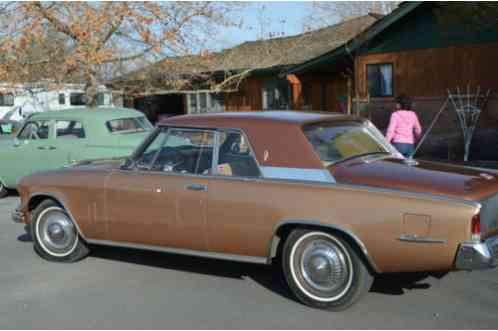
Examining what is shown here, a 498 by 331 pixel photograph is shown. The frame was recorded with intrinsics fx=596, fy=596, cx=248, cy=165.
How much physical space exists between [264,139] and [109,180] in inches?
67.4

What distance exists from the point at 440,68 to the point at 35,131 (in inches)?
400

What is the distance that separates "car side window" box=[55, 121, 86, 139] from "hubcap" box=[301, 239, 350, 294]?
633cm

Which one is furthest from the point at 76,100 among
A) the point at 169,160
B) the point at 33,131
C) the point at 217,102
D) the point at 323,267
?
the point at 323,267

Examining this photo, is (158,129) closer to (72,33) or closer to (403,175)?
(403,175)

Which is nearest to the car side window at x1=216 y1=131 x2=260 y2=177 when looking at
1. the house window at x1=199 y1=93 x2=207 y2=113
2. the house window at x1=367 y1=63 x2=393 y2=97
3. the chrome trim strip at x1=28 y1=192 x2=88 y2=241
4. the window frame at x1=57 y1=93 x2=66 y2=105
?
the chrome trim strip at x1=28 y1=192 x2=88 y2=241

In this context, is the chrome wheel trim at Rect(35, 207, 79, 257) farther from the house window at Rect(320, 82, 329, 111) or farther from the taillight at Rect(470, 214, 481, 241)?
the house window at Rect(320, 82, 329, 111)

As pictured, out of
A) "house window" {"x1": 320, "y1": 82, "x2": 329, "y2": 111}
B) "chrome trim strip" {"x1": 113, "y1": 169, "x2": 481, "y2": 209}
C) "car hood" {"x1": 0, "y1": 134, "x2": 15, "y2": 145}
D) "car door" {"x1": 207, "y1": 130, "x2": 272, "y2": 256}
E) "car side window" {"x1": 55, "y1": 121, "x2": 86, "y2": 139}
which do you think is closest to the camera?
"chrome trim strip" {"x1": 113, "y1": 169, "x2": 481, "y2": 209}

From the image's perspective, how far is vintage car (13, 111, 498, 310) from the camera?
4395 mm

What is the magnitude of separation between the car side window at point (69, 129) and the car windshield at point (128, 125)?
52cm

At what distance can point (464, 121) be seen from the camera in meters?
14.5

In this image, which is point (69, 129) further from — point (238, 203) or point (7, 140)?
point (238, 203)

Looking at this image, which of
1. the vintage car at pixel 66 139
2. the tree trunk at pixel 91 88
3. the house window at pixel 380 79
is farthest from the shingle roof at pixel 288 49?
the vintage car at pixel 66 139

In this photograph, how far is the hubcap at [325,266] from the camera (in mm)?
4746

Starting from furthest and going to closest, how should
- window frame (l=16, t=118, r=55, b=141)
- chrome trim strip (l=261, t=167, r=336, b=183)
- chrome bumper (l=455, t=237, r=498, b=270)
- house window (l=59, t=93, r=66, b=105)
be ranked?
1. house window (l=59, t=93, r=66, b=105)
2. window frame (l=16, t=118, r=55, b=141)
3. chrome trim strip (l=261, t=167, r=336, b=183)
4. chrome bumper (l=455, t=237, r=498, b=270)
